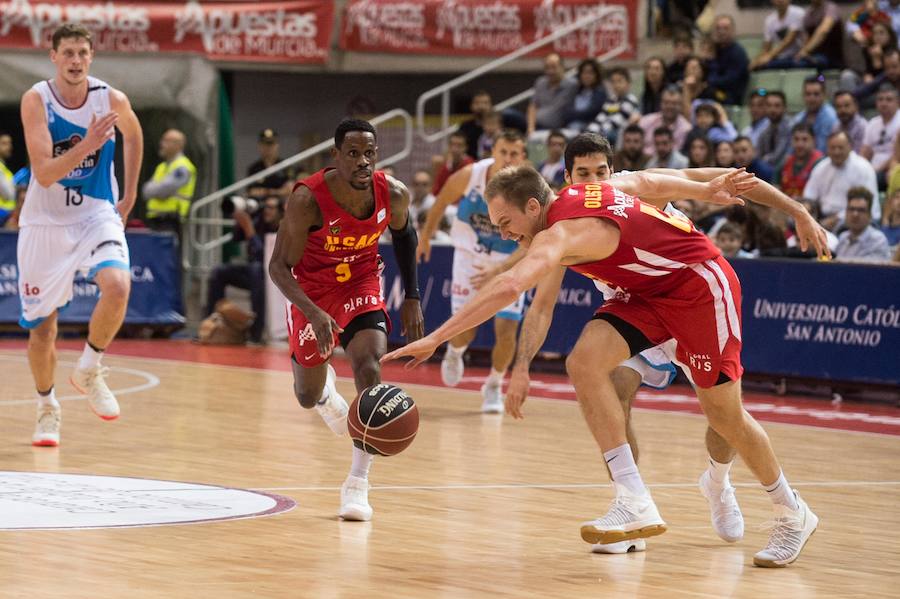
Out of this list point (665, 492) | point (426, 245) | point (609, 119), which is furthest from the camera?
point (609, 119)

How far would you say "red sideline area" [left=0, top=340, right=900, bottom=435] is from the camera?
494 inches

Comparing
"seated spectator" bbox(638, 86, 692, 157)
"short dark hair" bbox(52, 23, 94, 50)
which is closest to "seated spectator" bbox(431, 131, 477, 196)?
"seated spectator" bbox(638, 86, 692, 157)

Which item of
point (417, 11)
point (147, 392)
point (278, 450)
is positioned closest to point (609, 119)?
point (417, 11)

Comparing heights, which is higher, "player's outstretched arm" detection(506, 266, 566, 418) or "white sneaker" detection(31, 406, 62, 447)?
"player's outstretched arm" detection(506, 266, 566, 418)

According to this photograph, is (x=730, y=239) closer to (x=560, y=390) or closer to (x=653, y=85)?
(x=560, y=390)

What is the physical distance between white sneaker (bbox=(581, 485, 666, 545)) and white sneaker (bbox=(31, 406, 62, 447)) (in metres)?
4.23

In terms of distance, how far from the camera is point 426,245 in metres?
12.5

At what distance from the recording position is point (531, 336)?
20.9ft

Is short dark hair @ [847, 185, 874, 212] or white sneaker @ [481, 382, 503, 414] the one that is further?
short dark hair @ [847, 185, 874, 212]

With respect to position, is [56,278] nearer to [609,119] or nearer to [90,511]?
[90,511]

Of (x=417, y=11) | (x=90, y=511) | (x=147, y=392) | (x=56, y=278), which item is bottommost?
(x=147, y=392)

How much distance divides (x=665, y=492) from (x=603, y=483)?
0.38m

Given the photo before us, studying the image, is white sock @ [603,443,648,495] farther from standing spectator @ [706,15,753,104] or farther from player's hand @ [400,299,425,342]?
standing spectator @ [706,15,753,104]

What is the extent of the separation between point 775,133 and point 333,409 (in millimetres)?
9382
